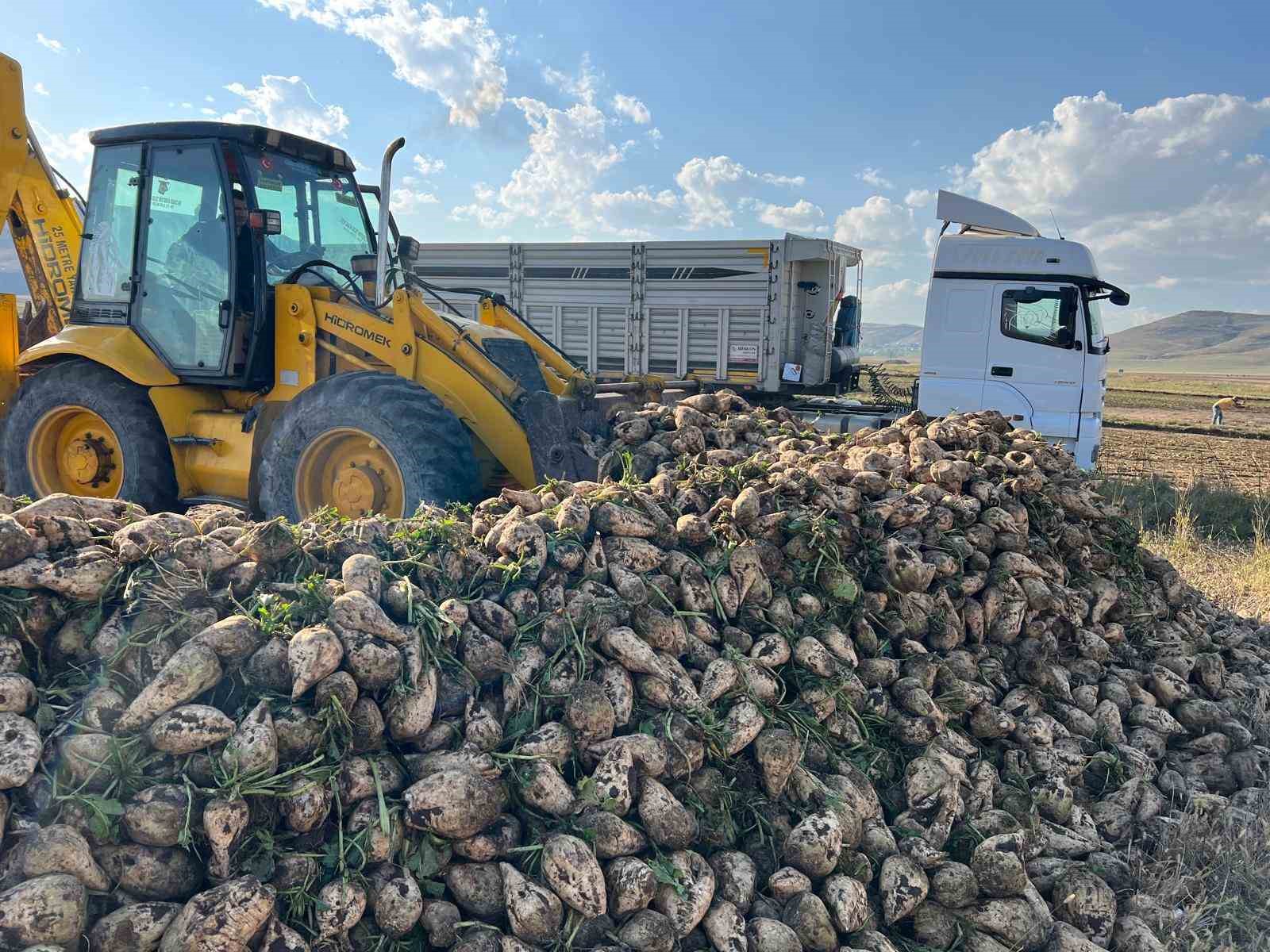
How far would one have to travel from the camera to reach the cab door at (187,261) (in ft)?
20.6

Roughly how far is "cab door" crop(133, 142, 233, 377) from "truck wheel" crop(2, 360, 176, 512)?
1.45 feet

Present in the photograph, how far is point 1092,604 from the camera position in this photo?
4.97 m

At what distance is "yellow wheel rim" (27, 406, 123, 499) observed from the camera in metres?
6.59

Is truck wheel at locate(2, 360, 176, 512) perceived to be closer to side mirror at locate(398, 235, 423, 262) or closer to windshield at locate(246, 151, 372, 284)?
windshield at locate(246, 151, 372, 284)

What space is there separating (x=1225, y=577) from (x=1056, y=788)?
5.07 meters

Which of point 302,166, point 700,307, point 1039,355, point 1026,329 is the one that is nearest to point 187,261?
point 302,166

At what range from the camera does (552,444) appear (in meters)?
5.65

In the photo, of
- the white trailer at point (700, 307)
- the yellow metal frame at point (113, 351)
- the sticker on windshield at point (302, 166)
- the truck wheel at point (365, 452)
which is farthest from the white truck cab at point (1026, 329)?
the yellow metal frame at point (113, 351)

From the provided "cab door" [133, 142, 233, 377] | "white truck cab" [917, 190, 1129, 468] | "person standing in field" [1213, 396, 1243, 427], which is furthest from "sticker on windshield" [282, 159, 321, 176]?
"person standing in field" [1213, 396, 1243, 427]

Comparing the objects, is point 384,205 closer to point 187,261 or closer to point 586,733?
point 187,261

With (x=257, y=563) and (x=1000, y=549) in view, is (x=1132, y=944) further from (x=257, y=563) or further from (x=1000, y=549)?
(x=257, y=563)

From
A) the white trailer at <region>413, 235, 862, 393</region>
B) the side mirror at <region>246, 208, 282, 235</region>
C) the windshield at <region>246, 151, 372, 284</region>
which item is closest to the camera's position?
the side mirror at <region>246, 208, 282, 235</region>

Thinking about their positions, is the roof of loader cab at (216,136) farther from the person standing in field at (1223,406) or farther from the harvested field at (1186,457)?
the person standing in field at (1223,406)

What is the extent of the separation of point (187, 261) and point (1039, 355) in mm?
8583
